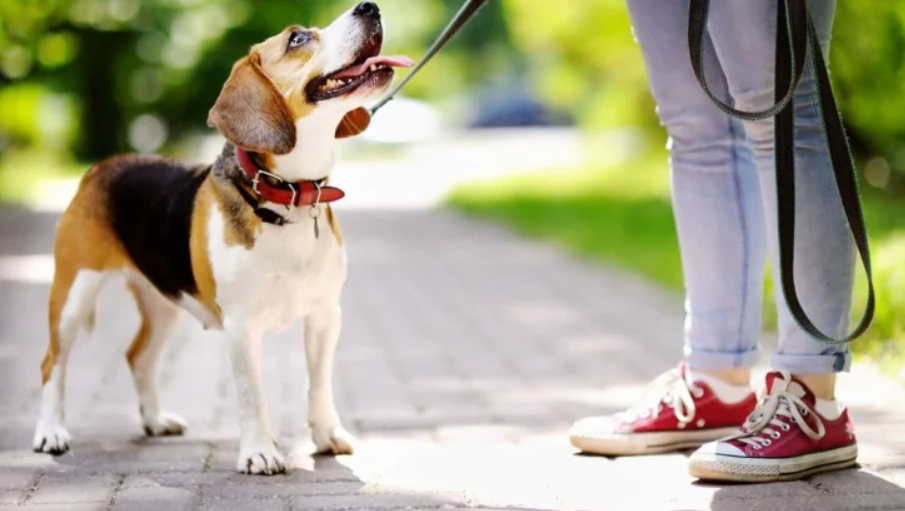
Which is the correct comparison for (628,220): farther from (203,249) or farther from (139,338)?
(203,249)

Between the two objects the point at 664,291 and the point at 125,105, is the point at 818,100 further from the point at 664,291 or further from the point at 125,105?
the point at 125,105

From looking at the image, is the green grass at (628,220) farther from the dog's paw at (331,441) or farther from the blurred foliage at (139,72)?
the blurred foliage at (139,72)

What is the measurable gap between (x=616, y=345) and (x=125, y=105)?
22.1 metres

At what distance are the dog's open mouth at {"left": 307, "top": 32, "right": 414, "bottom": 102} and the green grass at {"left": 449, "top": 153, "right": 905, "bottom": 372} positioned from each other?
8.61ft

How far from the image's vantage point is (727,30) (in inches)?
145

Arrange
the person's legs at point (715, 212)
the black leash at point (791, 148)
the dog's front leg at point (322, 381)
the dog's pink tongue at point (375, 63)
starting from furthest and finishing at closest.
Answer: the dog's front leg at point (322, 381) → the person's legs at point (715, 212) → the dog's pink tongue at point (375, 63) → the black leash at point (791, 148)

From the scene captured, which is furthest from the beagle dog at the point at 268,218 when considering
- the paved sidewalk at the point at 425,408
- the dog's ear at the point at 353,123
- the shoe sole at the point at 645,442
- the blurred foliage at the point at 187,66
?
the blurred foliage at the point at 187,66

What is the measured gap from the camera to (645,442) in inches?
160

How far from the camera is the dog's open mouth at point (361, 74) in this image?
377cm

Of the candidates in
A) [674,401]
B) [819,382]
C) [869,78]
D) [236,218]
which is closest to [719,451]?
[819,382]

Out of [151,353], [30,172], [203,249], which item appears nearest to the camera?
[203,249]

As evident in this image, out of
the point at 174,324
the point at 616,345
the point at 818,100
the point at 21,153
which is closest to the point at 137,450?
the point at 174,324

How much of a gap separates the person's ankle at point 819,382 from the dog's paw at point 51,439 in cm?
231

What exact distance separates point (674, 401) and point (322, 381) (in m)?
1.11
